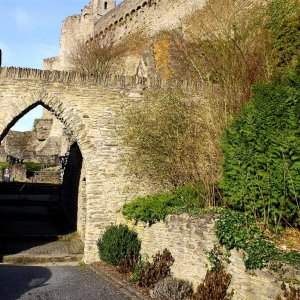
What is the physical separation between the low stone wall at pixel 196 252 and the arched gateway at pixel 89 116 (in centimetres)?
122

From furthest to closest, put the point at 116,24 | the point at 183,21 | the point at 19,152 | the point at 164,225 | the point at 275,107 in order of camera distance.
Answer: the point at 19,152 < the point at 116,24 < the point at 183,21 < the point at 164,225 < the point at 275,107

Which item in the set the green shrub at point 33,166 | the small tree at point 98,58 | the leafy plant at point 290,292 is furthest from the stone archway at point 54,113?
the green shrub at point 33,166

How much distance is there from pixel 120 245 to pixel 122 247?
0.07m

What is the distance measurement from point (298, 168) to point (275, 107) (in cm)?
129

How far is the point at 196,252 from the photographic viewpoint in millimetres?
7848

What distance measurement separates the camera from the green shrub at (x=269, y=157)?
272 inches

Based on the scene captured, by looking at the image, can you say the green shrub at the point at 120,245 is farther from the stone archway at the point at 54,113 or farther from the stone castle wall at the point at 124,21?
the stone castle wall at the point at 124,21

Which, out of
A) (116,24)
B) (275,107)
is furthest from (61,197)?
(116,24)

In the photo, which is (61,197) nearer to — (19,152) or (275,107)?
(275,107)

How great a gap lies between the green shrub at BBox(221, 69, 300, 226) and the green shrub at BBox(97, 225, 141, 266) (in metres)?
3.07

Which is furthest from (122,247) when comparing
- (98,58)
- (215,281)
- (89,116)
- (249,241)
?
(98,58)

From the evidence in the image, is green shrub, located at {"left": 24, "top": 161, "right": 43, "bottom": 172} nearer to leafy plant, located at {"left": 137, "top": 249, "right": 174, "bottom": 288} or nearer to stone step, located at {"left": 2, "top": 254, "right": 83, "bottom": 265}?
stone step, located at {"left": 2, "top": 254, "right": 83, "bottom": 265}

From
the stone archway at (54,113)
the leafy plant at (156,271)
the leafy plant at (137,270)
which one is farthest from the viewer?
the stone archway at (54,113)

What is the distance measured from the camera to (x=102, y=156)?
1159 centimetres
